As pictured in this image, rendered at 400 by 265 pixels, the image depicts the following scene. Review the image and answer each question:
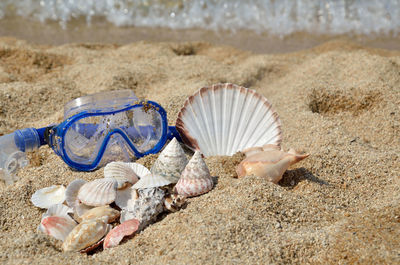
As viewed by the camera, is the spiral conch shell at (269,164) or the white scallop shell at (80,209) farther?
the spiral conch shell at (269,164)

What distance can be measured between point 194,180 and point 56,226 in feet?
2.51

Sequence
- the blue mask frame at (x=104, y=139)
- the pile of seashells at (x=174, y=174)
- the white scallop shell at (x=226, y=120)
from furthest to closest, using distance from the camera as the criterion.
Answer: the white scallop shell at (x=226, y=120) < the blue mask frame at (x=104, y=139) < the pile of seashells at (x=174, y=174)

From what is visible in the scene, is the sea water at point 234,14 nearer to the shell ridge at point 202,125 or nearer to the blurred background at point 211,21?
the blurred background at point 211,21

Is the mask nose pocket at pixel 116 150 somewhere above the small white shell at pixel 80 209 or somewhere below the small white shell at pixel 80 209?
above

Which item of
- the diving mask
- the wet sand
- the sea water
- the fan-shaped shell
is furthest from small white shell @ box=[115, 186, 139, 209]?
the sea water

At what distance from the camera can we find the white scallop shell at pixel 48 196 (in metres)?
2.37

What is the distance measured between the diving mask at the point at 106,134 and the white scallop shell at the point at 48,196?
0.84 ft

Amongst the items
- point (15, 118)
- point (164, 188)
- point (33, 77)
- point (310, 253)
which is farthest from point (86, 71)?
point (310, 253)

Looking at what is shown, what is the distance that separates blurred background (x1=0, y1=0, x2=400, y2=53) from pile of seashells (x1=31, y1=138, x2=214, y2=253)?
3.92 metres

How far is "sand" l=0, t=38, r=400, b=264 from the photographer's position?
1.91m

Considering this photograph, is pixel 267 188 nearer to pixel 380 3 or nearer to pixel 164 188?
pixel 164 188

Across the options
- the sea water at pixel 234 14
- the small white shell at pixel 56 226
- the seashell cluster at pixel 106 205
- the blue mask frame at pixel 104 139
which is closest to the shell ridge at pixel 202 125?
the blue mask frame at pixel 104 139

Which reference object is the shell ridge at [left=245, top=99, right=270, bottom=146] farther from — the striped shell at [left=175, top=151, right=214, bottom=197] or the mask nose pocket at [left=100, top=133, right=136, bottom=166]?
the mask nose pocket at [left=100, top=133, right=136, bottom=166]

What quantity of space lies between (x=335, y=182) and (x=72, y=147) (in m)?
1.69
